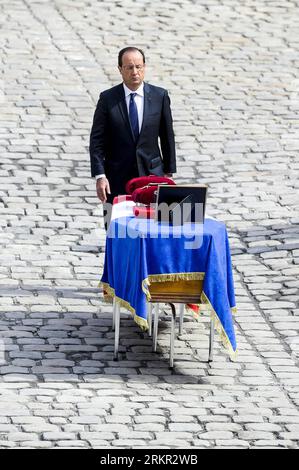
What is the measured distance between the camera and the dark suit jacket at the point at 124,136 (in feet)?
40.2

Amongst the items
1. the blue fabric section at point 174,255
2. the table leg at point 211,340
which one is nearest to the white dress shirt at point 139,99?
the blue fabric section at point 174,255

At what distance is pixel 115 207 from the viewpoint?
11.7m

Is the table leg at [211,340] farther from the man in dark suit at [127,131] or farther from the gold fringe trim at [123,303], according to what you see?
the man in dark suit at [127,131]

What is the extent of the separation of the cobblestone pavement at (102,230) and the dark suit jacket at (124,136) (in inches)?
50.6

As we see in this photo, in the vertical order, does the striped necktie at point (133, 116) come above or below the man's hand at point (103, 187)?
above

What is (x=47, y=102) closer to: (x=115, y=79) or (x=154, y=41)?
(x=115, y=79)

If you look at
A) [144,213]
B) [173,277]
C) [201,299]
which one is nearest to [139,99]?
[144,213]

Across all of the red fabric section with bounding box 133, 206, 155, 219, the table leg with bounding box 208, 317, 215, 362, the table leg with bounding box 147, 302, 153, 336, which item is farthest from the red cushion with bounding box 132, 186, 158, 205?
the table leg with bounding box 208, 317, 215, 362

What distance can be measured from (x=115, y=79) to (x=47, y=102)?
1203 mm

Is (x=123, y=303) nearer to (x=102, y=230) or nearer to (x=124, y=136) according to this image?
(x=124, y=136)

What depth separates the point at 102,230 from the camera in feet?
48.0

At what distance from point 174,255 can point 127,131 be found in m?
1.69

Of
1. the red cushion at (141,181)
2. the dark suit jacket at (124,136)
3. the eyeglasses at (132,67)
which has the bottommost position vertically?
the red cushion at (141,181)

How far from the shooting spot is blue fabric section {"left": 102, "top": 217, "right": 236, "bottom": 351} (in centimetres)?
1096
